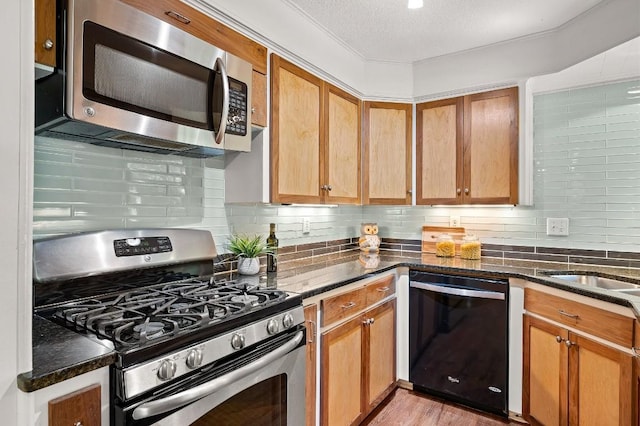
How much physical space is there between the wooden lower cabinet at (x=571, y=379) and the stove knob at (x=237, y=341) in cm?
161

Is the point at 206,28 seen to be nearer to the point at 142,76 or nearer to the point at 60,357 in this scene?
the point at 142,76

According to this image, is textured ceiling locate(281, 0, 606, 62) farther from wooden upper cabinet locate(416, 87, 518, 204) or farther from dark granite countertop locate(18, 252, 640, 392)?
dark granite countertop locate(18, 252, 640, 392)

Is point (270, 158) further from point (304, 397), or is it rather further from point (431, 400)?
point (431, 400)

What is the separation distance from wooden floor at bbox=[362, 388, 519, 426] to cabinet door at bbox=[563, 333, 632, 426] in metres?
0.56

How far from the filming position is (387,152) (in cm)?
288

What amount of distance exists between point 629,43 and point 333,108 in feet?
5.30

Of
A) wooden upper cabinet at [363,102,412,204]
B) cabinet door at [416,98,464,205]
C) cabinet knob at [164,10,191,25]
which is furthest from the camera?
wooden upper cabinet at [363,102,412,204]

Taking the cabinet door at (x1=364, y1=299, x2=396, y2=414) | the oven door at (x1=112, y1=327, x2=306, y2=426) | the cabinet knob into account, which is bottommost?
the cabinet door at (x1=364, y1=299, x2=396, y2=414)

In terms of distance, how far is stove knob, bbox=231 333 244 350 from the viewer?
1213mm

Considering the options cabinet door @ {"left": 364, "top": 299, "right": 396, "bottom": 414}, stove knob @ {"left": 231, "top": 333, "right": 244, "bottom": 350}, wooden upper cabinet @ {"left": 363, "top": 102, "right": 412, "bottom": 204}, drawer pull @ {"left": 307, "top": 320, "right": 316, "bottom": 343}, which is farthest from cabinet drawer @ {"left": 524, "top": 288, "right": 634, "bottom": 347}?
stove knob @ {"left": 231, "top": 333, "right": 244, "bottom": 350}

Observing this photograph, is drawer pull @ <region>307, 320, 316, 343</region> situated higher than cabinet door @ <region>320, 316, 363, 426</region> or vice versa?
drawer pull @ <region>307, 320, 316, 343</region>

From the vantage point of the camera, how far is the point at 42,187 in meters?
1.35

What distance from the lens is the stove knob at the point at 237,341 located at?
1.21 metres

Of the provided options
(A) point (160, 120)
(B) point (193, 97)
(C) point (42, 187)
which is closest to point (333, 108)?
(B) point (193, 97)
